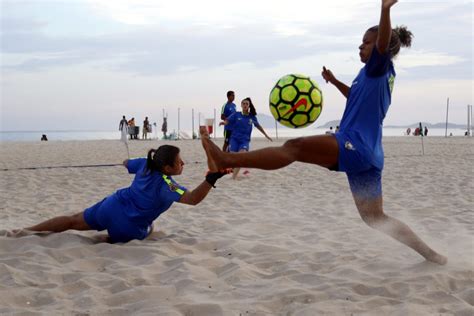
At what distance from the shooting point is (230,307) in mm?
3041

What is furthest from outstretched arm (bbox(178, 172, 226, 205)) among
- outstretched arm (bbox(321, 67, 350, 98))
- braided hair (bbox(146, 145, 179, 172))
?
outstretched arm (bbox(321, 67, 350, 98))

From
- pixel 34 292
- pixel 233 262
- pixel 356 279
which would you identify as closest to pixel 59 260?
pixel 34 292

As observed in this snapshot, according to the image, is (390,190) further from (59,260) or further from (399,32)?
(59,260)

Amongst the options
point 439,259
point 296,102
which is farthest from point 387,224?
point 296,102

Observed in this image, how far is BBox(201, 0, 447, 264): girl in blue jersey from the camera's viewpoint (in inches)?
132

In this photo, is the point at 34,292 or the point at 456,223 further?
the point at 456,223

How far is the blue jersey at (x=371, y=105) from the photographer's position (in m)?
3.47

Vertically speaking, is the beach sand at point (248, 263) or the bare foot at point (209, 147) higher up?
the bare foot at point (209, 147)

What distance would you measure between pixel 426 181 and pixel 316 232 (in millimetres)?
4529

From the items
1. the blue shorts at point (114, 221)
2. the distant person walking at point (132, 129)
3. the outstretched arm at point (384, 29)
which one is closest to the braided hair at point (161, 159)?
the blue shorts at point (114, 221)

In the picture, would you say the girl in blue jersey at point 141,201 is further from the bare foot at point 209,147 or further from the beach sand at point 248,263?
the bare foot at point 209,147

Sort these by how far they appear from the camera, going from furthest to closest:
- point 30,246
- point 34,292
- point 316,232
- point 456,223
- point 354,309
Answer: point 456,223 < point 316,232 < point 30,246 < point 34,292 < point 354,309

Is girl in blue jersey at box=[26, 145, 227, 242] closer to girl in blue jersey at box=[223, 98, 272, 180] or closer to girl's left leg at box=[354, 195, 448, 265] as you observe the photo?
girl's left leg at box=[354, 195, 448, 265]

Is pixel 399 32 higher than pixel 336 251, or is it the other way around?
pixel 399 32
